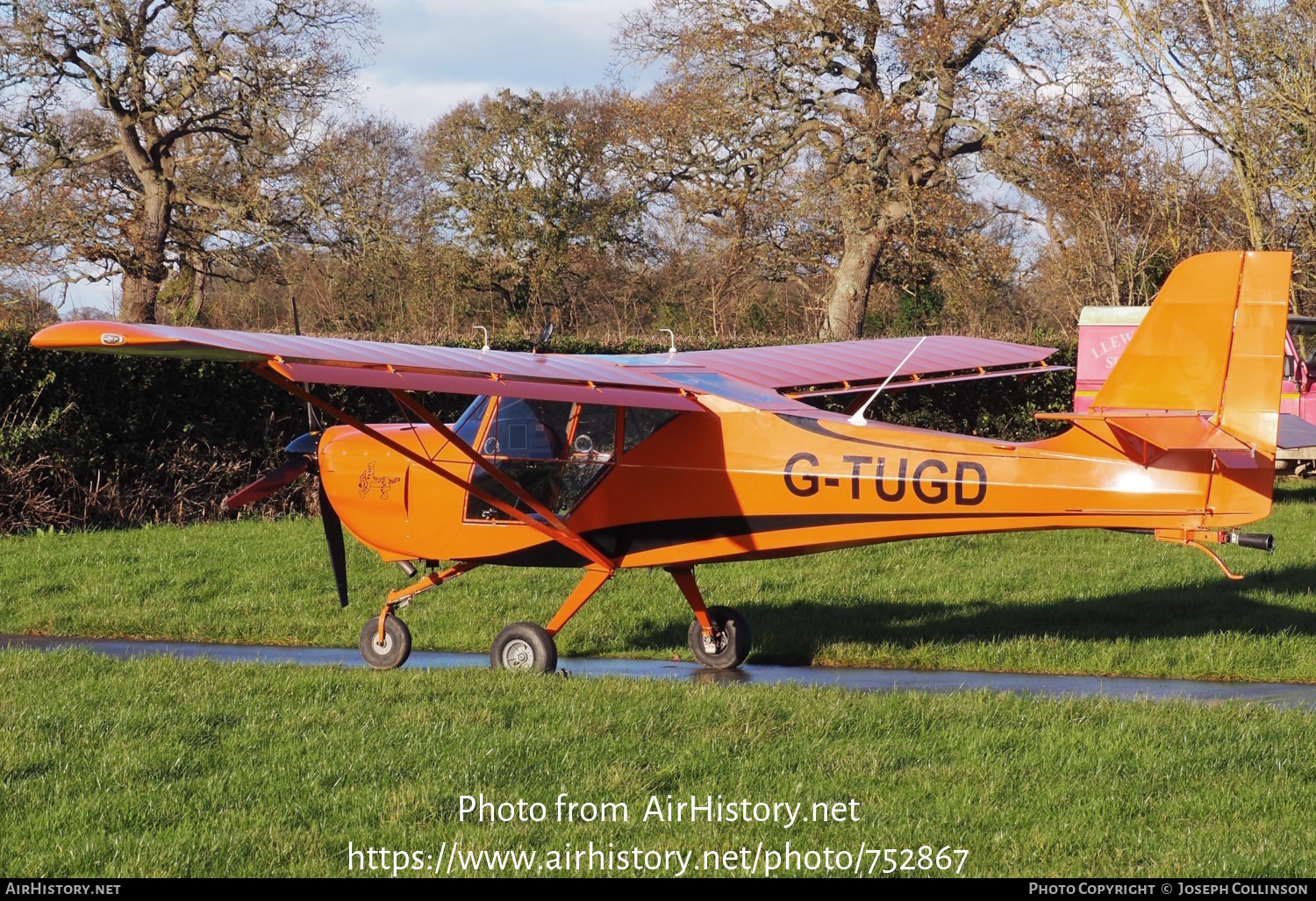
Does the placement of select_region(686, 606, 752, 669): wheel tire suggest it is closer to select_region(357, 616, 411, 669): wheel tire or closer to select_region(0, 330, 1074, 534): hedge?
select_region(357, 616, 411, 669): wheel tire

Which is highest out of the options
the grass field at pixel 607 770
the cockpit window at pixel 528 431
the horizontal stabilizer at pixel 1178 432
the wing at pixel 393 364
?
the wing at pixel 393 364

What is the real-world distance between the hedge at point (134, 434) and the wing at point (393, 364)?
27.8 feet

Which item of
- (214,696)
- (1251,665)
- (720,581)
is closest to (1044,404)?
(720,581)

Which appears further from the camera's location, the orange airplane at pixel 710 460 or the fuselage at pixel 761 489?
the fuselage at pixel 761 489

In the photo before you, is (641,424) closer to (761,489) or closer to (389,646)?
(761,489)

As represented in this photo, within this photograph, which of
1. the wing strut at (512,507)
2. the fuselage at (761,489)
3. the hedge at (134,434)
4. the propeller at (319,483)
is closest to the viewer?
the fuselage at (761,489)

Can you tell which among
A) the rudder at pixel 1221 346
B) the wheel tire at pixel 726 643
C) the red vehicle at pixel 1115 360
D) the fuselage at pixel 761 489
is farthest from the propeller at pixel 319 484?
the red vehicle at pixel 1115 360

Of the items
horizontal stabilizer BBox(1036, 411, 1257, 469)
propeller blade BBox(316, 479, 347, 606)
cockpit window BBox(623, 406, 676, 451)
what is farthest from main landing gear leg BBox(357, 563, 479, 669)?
horizontal stabilizer BBox(1036, 411, 1257, 469)

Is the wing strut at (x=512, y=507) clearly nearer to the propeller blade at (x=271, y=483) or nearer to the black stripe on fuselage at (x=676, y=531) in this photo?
the black stripe on fuselage at (x=676, y=531)

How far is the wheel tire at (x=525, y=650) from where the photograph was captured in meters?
8.82

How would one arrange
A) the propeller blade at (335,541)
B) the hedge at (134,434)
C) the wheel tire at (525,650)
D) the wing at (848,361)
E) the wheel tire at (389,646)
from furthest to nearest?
1. the hedge at (134,434)
2. the wing at (848,361)
3. the propeller blade at (335,541)
4. the wheel tire at (389,646)
5. the wheel tire at (525,650)

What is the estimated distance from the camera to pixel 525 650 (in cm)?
889

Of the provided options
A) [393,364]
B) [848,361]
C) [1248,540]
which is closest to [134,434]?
[848,361]

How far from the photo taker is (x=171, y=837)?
4805mm
